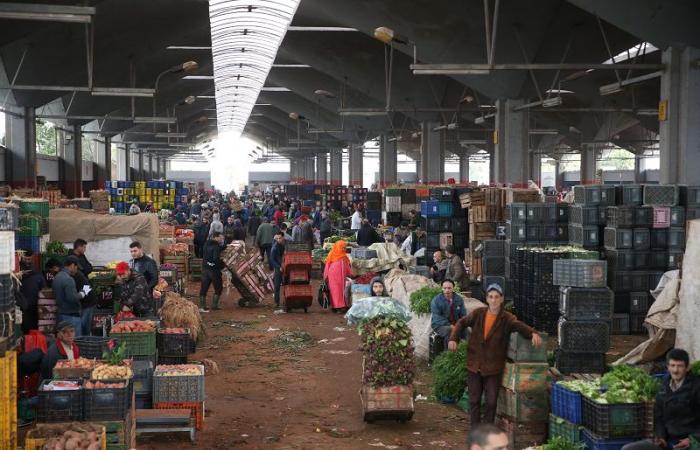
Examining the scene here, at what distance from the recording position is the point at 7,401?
23.8ft

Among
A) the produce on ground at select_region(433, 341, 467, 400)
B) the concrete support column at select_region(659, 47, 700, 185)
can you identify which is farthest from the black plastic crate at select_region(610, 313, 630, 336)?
the produce on ground at select_region(433, 341, 467, 400)

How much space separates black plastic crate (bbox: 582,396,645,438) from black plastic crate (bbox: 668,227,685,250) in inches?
303

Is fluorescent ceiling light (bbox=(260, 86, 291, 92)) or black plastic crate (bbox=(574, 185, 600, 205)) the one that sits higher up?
fluorescent ceiling light (bbox=(260, 86, 291, 92))

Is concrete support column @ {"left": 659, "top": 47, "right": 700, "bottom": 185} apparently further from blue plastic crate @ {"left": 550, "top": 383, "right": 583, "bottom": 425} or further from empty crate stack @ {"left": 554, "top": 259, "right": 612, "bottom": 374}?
blue plastic crate @ {"left": 550, "top": 383, "right": 583, "bottom": 425}

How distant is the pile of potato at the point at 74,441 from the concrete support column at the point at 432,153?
27128 mm

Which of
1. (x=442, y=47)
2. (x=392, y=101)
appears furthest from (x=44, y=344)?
(x=392, y=101)

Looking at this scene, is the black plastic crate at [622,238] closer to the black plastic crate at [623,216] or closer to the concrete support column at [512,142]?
the black plastic crate at [623,216]

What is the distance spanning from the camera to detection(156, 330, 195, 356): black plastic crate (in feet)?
34.4

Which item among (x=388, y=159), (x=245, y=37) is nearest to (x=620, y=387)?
(x=245, y=37)

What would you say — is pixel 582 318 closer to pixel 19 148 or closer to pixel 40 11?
pixel 40 11

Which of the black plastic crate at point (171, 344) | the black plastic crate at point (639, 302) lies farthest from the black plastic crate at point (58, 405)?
the black plastic crate at point (639, 302)

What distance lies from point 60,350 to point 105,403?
5.76ft

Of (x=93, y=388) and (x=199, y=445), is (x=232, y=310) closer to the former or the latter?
(x=199, y=445)

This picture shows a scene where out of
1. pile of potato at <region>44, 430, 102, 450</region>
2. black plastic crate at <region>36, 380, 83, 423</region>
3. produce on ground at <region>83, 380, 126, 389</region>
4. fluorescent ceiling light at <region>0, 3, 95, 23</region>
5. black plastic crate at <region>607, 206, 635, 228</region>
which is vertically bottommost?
pile of potato at <region>44, 430, 102, 450</region>
